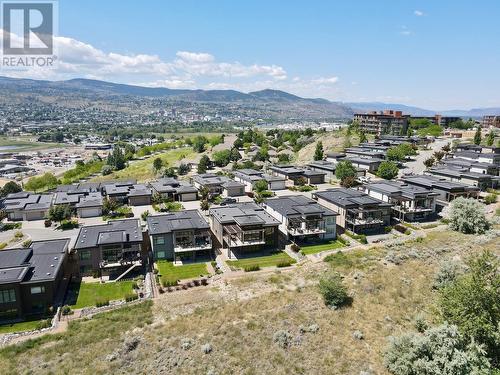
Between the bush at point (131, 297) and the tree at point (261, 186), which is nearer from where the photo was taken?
the bush at point (131, 297)

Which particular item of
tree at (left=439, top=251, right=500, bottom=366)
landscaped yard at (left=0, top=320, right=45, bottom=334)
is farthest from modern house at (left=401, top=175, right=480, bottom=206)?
landscaped yard at (left=0, top=320, right=45, bottom=334)

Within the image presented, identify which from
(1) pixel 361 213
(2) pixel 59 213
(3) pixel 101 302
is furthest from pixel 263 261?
(2) pixel 59 213

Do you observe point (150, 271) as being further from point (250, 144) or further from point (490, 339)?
point (250, 144)

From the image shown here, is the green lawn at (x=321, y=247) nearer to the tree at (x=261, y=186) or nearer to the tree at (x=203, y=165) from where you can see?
the tree at (x=261, y=186)

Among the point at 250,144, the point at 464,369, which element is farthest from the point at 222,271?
the point at 250,144

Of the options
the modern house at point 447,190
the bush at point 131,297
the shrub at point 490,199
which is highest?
the modern house at point 447,190

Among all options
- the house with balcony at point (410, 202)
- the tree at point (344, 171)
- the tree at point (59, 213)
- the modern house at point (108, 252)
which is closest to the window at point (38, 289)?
the modern house at point (108, 252)
